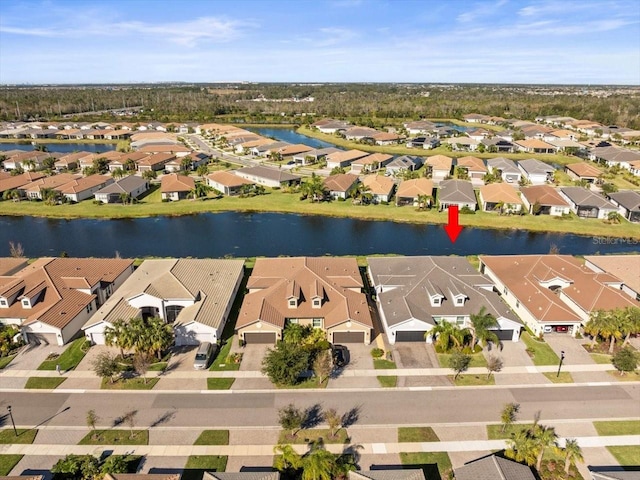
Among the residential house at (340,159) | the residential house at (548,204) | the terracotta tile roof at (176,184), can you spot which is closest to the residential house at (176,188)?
the terracotta tile roof at (176,184)

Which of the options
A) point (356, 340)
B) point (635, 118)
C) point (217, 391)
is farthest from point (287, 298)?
point (635, 118)

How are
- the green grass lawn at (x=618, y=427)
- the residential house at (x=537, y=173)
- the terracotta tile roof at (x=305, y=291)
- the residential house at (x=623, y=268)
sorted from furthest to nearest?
the residential house at (x=537, y=173) → the residential house at (x=623, y=268) → the terracotta tile roof at (x=305, y=291) → the green grass lawn at (x=618, y=427)

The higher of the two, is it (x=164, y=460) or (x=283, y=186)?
(x=283, y=186)

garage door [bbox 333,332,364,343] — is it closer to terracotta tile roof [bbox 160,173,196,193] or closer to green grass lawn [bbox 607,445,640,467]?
green grass lawn [bbox 607,445,640,467]

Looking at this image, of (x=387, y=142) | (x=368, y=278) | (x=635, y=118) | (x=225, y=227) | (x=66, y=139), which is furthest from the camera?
(x=635, y=118)

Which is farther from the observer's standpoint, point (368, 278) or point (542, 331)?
point (368, 278)

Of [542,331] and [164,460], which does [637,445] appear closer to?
[542,331]

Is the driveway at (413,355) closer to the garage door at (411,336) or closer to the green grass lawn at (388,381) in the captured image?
the garage door at (411,336)

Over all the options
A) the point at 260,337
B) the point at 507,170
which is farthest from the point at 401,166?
the point at 260,337
